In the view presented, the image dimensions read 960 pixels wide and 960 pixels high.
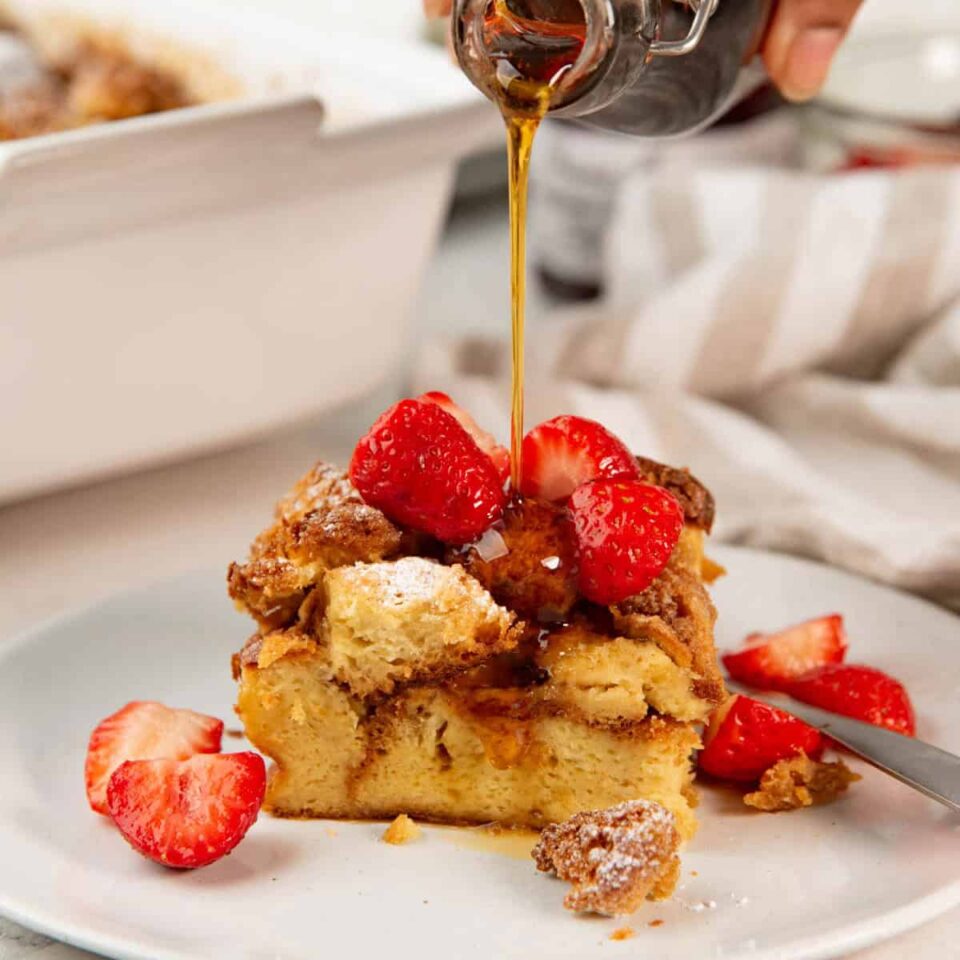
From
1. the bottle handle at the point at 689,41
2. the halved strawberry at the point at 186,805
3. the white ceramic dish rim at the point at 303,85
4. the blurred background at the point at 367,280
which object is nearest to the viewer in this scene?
the halved strawberry at the point at 186,805

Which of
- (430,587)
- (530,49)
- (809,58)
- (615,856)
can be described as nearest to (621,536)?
(430,587)

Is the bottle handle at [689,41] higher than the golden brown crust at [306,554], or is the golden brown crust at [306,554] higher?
the bottle handle at [689,41]

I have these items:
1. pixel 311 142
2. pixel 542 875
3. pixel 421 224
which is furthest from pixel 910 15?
pixel 542 875

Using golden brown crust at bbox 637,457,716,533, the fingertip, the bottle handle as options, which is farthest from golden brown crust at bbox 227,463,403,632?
the fingertip

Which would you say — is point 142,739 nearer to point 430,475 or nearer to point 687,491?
point 430,475

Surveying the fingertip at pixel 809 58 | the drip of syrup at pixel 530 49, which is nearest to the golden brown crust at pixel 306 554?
the drip of syrup at pixel 530 49

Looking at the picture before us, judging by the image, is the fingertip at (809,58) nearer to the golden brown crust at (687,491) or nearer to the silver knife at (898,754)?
the golden brown crust at (687,491)

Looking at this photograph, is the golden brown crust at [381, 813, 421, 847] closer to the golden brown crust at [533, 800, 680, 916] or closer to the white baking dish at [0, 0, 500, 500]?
the golden brown crust at [533, 800, 680, 916]
